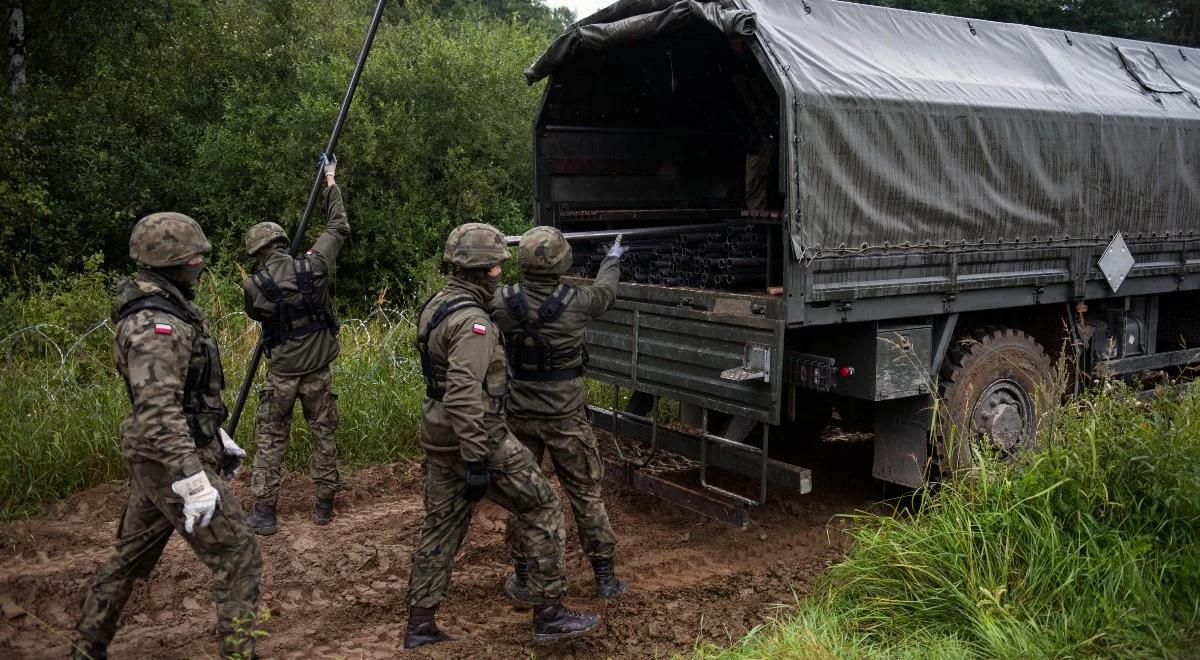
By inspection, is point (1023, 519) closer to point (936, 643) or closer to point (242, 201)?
point (936, 643)

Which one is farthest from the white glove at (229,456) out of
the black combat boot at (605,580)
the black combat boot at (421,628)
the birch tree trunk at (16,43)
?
the birch tree trunk at (16,43)

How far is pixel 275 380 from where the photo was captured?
19.5 feet

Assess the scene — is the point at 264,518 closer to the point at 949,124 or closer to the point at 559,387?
the point at 559,387

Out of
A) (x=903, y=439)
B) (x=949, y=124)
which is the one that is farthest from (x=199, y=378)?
(x=949, y=124)

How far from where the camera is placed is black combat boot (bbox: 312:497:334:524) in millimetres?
5965

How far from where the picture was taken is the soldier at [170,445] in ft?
12.0

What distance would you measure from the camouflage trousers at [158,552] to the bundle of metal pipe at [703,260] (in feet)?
10.1

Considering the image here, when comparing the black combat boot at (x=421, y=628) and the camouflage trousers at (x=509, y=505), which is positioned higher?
the camouflage trousers at (x=509, y=505)

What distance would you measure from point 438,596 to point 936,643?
6.95 ft

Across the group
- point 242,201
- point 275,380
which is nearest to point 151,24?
point 242,201

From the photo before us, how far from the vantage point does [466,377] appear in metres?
4.06

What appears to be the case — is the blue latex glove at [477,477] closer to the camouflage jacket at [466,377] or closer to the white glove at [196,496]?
the camouflage jacket at [466,377]

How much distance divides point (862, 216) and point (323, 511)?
12.0ft

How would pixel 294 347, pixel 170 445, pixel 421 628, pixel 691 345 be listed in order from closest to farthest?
pixel 170 445, pixel 421 628, pixel 691 345, pixel 294 347
